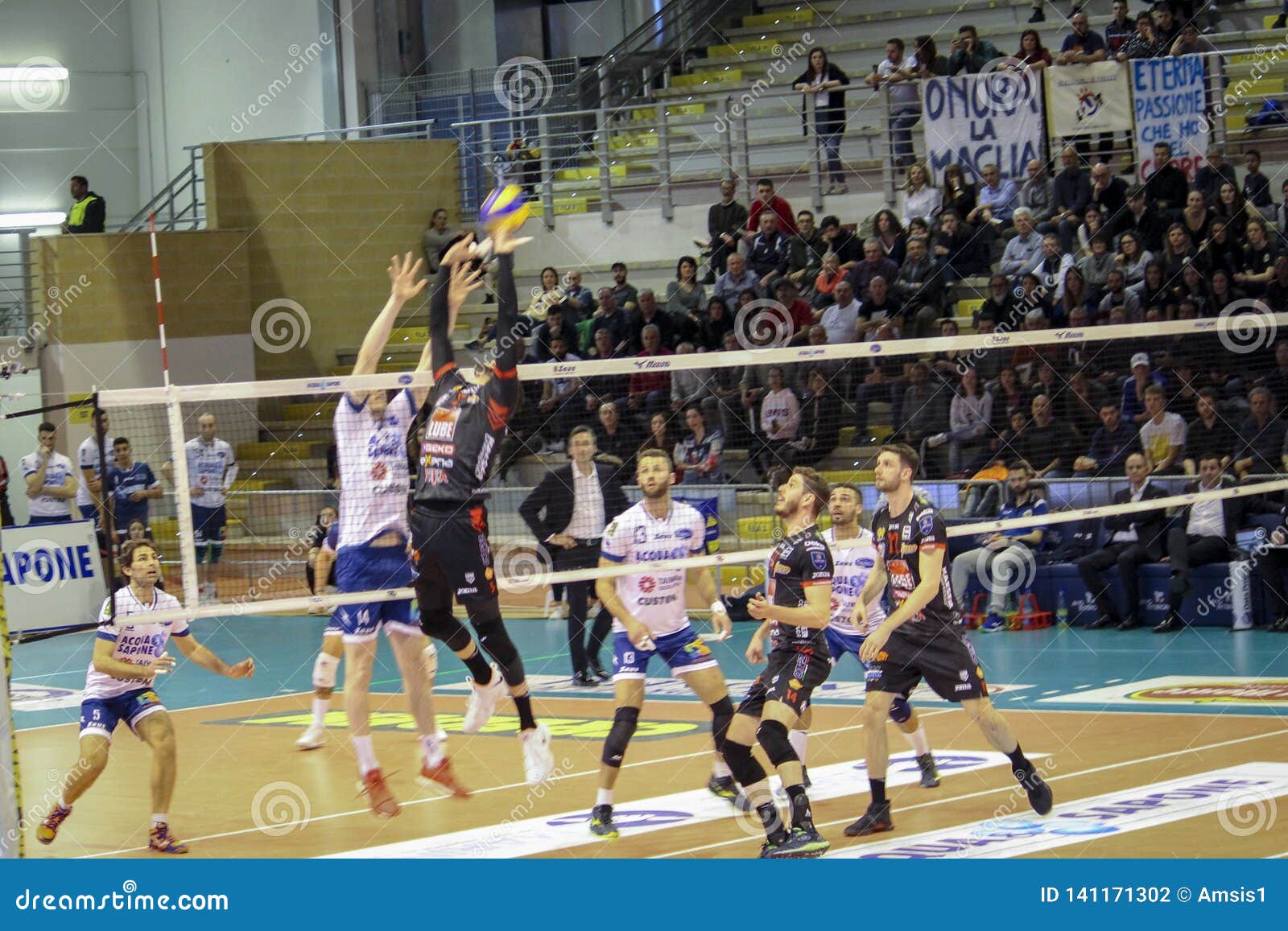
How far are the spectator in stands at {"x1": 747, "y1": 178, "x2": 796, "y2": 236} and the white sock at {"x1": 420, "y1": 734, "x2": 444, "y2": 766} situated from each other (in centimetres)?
1145

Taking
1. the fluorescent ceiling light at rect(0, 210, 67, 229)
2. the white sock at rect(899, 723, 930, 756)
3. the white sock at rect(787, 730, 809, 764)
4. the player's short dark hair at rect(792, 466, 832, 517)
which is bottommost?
the white sock at rect(899, 723, 930, 756)

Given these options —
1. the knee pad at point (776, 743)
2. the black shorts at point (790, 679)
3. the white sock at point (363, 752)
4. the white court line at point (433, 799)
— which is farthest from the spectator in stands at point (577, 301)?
the knee pad at point (776, 743)

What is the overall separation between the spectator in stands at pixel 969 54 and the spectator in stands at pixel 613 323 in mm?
5218

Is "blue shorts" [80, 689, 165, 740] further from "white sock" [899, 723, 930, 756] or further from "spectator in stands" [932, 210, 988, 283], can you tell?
"spectator in stands" [932, 210, 988, 283]

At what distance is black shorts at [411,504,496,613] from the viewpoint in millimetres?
8930

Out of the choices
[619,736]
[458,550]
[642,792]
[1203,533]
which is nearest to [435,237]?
[1203,533]

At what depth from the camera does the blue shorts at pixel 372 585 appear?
974 cm

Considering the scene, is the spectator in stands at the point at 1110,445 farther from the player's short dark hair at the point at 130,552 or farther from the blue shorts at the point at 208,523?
the blue shorts at the point at 208,523

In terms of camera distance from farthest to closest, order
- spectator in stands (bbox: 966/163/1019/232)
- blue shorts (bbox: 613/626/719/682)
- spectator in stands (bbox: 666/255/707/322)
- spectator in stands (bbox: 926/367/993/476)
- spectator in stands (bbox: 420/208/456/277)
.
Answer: spectator in stands (bbox: 420/208/456/277), spectator in stands (bbox: 666/255/707/322), spectator in stands (bbox: 966/163/1019/232), spectator in stands (bbox: 926/367/993/476), blue shorts (bbox: 613/626/719/682)

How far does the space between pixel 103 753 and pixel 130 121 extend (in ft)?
74.5

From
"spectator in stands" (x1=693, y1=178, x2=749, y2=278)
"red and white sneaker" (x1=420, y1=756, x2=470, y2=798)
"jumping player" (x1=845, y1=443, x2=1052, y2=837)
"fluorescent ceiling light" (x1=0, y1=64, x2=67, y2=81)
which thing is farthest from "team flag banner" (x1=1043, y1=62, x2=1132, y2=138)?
"fluorescent ceiling light" (x1=0, y1=64, x2=67, y2=81)

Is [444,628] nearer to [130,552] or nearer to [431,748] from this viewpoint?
[431,748]

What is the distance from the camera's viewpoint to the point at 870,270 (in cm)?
1861

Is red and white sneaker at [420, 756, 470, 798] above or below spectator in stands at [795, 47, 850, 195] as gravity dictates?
below
